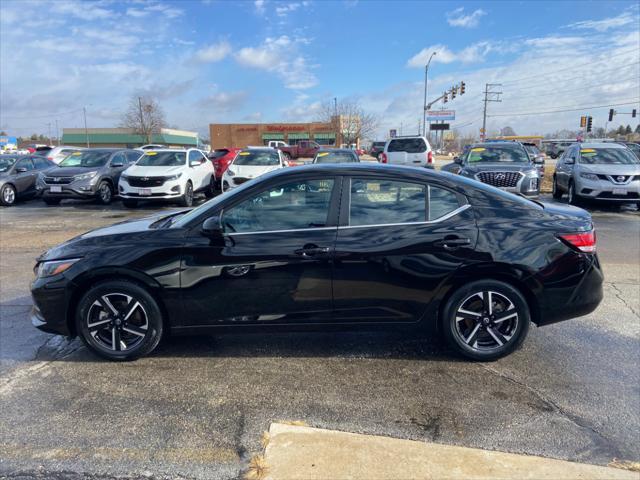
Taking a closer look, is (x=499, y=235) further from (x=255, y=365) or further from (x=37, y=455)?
(x=37, y=455)

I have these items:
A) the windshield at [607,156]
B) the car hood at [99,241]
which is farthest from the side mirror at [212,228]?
the windshield at [607,156]

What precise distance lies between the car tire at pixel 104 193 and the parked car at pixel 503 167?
10675 millimetres

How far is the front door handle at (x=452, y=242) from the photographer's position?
3.66 meters

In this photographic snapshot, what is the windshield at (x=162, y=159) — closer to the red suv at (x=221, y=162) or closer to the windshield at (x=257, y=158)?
the windshield at (x=257, y=158)

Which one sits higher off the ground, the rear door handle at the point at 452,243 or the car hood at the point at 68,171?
the car hood at the point at 68,171

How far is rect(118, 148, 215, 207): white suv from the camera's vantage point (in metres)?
12.8

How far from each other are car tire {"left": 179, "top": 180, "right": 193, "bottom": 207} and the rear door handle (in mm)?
10807

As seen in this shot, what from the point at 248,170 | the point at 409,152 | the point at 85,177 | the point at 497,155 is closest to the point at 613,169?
the point at 497,155

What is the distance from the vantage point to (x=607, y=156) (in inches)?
499

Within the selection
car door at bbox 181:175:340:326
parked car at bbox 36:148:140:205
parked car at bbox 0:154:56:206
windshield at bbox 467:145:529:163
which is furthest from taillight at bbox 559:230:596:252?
parked car at bbox 0:154:56:206

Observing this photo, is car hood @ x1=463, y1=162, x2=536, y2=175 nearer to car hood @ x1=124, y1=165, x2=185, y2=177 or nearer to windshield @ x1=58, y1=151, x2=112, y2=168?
car hood @ x1=124, y1=165, x2=185, y2=177

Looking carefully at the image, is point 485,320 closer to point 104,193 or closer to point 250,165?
point 250,165

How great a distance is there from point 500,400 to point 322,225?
1.85m

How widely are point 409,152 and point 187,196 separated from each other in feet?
26.1
